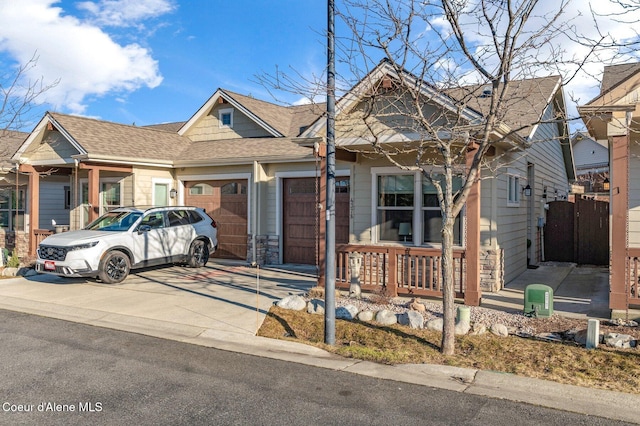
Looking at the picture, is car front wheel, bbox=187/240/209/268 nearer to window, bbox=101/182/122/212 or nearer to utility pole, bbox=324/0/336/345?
window, bbox=101/182/122/212

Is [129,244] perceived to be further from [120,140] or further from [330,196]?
[330,196]

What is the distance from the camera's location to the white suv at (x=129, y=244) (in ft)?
35.2

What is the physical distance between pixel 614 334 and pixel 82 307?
838 centimetres

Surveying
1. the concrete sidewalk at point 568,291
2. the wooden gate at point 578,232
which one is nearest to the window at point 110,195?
the concrete sidewalk at point 568,291

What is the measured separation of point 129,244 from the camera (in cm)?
1156

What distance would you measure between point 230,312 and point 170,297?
1.82 m

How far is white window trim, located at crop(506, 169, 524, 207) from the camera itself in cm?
1132

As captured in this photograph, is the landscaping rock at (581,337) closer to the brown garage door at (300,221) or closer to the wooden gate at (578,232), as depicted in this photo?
the brown garage door at (300,221)

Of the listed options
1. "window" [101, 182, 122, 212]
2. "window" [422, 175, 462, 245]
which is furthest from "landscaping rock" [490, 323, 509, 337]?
"window" [101, 182, 122, 212]

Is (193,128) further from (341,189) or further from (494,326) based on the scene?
(494,326)

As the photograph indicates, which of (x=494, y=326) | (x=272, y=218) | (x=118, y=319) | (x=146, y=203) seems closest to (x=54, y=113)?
(x=146, y=203)

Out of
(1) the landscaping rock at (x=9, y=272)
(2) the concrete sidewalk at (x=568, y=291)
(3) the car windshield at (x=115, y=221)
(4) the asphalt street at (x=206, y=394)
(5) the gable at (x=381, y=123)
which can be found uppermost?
(5) the gable at (x=381, y=123)

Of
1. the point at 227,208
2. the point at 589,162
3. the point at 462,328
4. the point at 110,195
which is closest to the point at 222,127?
the point at 227,208

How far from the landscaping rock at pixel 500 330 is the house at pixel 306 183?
4.92 feet
